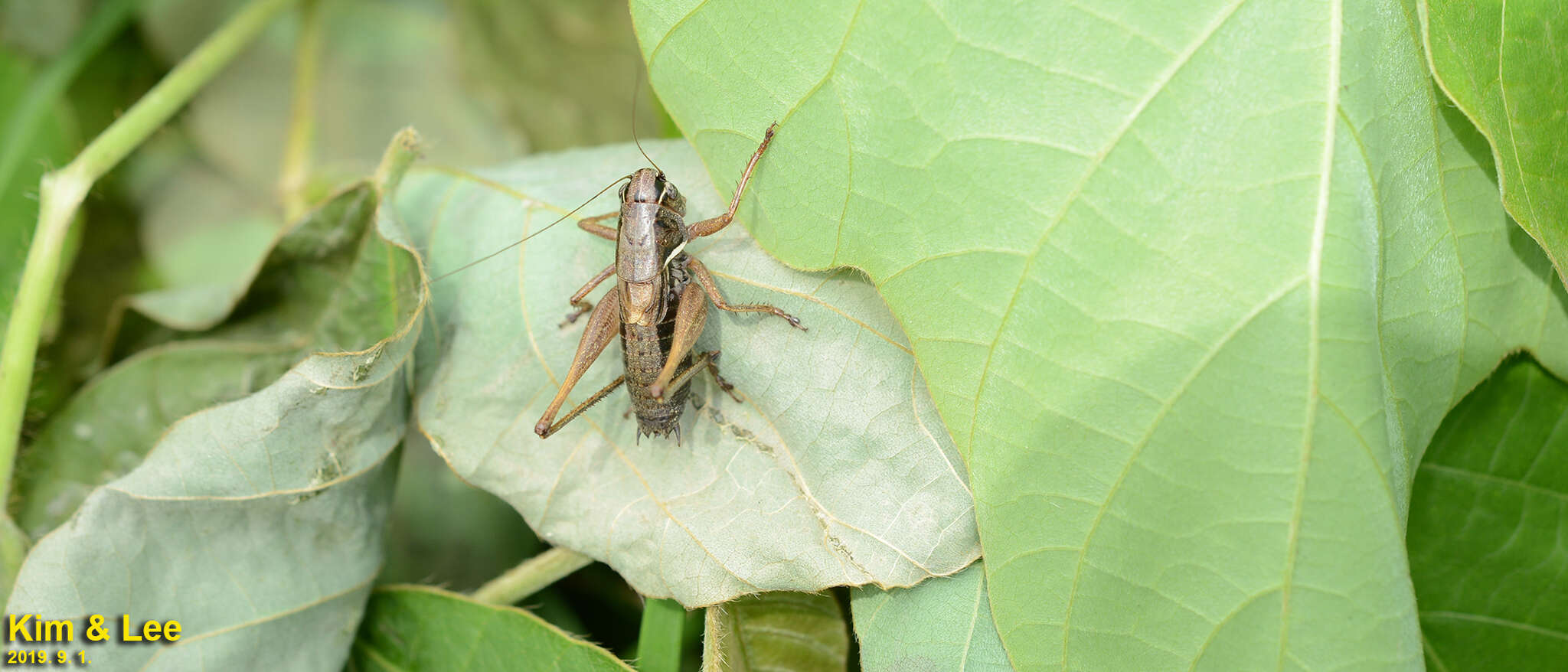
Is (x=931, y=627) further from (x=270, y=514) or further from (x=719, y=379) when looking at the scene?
(x=270, y=514)

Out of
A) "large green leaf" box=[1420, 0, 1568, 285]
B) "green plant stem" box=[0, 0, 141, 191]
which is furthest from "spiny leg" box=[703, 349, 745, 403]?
"green plant stem" box=[0, 0, 141, 191]

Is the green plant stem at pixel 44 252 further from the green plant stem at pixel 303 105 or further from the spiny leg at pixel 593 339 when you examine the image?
the spiny leg at pixel 593 339

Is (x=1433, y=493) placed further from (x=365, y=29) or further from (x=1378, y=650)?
(x=365, y=29)

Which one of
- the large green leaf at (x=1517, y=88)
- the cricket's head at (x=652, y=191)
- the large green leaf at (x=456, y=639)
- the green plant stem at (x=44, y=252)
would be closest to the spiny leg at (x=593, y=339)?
the cricket's head at (x=652, y=191)

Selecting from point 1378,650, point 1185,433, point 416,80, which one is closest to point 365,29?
point 416,80

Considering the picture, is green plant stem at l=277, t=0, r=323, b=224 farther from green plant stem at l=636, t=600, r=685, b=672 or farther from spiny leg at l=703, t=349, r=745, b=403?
green plant stem at l=636, t=600, r=685, b=672

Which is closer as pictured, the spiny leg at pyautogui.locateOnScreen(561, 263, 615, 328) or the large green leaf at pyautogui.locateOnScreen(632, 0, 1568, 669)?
the large green leaf at pyautogui.locateOnScreen(632, 0, 1568, 669)

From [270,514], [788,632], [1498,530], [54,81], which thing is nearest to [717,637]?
[788,632]
